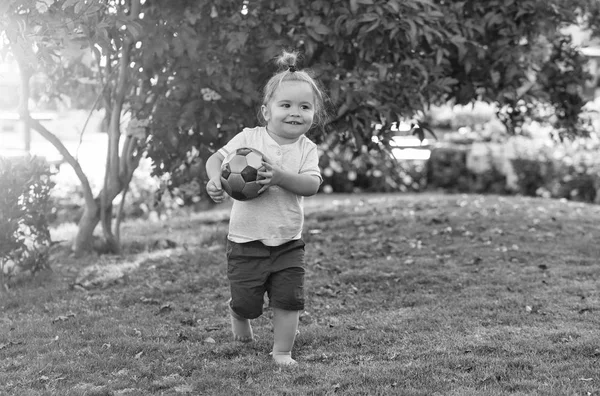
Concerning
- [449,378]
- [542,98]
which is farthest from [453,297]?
[542,98]

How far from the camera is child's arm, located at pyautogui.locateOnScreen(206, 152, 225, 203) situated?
156 inches

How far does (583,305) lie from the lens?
509cm

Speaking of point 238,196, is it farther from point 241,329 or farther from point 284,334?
point 241,329

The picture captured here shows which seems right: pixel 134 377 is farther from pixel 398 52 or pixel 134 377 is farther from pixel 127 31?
pixel 398 52

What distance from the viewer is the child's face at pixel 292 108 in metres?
3.98

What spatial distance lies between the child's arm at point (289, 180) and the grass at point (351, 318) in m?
0.85

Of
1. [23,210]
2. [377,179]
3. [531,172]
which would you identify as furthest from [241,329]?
[377,179]

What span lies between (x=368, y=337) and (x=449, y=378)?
0.80 metres

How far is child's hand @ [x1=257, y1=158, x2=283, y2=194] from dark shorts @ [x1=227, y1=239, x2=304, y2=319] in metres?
0.38

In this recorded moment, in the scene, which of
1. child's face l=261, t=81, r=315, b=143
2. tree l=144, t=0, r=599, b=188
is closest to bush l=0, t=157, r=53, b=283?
tree l=144, t=0, r=599, b=188

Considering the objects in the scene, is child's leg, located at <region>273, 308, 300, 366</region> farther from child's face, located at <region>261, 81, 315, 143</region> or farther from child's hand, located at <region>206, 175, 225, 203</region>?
child's face, located at <region>261, 81, 315, 143</region>

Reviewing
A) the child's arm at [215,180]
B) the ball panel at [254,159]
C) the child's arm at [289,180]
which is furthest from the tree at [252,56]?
the child's arm at [289,180]

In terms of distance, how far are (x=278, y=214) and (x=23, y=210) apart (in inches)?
97.9

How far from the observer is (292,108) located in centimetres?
398
